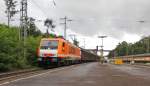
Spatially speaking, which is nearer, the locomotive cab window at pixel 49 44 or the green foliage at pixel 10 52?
the green foliage at pixel 10 52

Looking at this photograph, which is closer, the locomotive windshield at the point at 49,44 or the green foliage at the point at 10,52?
the green foliage at the point at 10,52

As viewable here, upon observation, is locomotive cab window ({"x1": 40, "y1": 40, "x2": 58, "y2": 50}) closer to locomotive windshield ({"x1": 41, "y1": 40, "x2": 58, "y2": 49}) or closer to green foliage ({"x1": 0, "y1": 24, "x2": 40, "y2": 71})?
locomotive windshield ({"x1": 41, "y1": 40, "x2": 58, "y2": 49})

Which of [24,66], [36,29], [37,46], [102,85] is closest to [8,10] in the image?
[36,29]

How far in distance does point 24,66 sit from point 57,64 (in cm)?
684

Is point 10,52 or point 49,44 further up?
point 49,44

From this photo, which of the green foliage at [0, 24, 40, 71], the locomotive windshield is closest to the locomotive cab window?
the locomotive windshield

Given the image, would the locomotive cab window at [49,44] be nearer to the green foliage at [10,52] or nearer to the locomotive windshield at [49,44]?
the locomotive windshield at [49,44]

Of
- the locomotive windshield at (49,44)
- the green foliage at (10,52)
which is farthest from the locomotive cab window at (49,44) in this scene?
the green foliage at (10,52)

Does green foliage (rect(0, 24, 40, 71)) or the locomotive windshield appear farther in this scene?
the locomotive windshield

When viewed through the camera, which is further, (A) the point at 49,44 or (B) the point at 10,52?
Result: (A) the point at 49,44

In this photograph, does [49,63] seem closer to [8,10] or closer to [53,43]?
[53,43]

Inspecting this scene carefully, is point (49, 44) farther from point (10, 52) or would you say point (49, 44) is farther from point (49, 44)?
point (10, 52)

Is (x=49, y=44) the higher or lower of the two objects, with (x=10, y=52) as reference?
higher

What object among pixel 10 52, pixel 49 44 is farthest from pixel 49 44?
pixel 10 52
